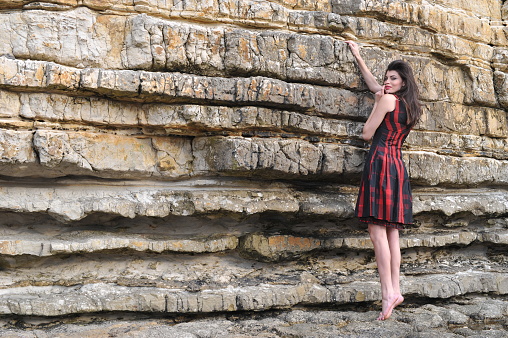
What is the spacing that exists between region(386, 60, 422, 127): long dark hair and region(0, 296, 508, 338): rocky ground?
179cm

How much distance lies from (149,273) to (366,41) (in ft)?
10.5

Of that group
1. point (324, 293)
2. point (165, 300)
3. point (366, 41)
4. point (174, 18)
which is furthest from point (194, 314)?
point (366, 41)

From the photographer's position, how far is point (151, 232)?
520 centimetres

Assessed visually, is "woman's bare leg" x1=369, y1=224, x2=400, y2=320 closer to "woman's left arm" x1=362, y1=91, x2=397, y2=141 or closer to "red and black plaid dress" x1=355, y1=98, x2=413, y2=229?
"red and black plaid dress" x1=355, y1=98, x2=413, y2=229

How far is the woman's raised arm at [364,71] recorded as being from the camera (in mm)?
5633

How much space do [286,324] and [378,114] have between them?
2031 mm

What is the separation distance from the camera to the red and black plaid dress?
502 centimetres

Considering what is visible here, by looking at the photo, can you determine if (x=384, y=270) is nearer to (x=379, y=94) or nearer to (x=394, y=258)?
(x=394, y=258)

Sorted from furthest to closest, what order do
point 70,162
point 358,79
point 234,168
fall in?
point 358,79, point 234,168, point 70,162

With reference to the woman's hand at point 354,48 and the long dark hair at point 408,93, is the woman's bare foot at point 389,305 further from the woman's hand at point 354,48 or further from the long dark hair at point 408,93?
the woman's hand at point 354,48

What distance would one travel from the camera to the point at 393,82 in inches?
208

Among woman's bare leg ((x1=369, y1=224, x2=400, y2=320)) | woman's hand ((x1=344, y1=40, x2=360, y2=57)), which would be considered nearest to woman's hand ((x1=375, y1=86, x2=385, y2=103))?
woman's hand ((x1=344, y1=40, x2=360, y2=57))

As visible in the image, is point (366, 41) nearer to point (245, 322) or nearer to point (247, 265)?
point (247, 265)

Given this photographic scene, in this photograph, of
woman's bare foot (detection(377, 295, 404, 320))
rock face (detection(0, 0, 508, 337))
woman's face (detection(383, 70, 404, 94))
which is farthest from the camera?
woman's face (detection(383, 70, 404, 94))
